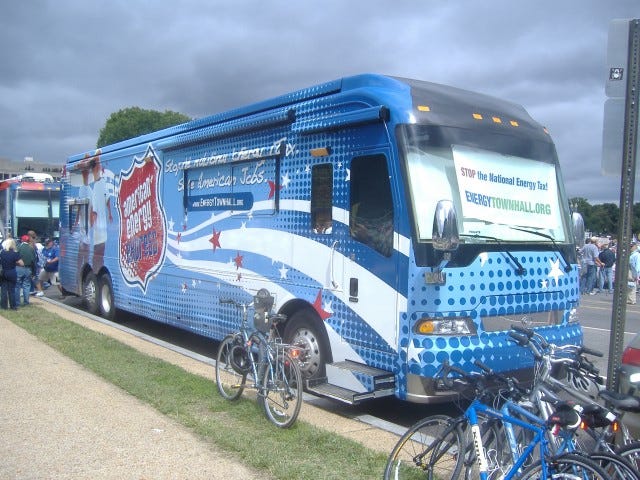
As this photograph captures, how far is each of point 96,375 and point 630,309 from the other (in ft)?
49.8

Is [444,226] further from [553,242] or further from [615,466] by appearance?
[615,466]

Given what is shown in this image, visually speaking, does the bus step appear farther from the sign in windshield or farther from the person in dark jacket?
the person in dark jacket

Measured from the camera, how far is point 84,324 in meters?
12.2

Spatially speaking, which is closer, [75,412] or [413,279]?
[413,279]

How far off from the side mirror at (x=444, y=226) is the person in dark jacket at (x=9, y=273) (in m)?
10.7

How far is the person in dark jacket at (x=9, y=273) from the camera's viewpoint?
1346cm

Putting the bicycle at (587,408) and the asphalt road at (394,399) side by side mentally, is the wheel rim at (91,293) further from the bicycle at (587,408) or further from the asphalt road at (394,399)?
the bicycle at (587,408)

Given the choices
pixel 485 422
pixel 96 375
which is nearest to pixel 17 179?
pixel 96 375

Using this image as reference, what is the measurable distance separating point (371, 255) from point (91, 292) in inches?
362

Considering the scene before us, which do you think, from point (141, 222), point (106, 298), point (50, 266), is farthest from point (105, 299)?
point (50, 266)

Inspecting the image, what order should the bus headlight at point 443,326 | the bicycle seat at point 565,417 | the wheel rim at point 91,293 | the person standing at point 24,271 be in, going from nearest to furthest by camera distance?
the bicycle seat at point 565,417 < the bus headlight at point 443,326 < the wheel rim at point 91,293 < the person standing at point 24,271

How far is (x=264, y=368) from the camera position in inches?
250

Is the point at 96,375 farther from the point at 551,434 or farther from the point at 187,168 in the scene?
the point at 551,434

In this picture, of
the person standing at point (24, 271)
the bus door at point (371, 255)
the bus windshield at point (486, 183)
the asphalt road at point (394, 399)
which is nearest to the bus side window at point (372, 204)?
the bus door at point (371, 255)
